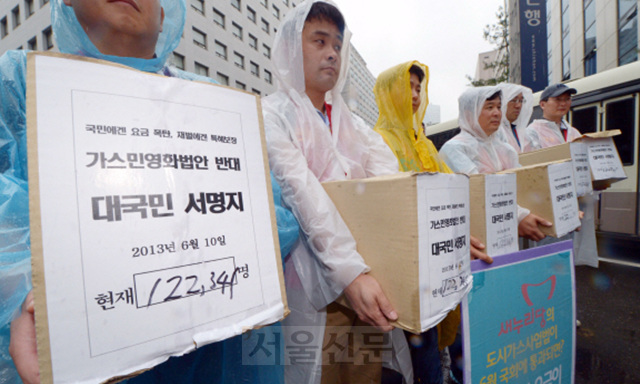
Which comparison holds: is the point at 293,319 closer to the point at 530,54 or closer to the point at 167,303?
the point at 167,303

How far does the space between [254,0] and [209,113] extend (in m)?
34.4

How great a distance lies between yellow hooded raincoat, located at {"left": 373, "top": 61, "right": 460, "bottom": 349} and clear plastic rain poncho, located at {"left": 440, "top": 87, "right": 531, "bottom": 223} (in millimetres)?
164

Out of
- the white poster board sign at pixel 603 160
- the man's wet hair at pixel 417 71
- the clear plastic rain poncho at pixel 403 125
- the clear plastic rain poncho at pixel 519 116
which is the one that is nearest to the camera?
the clear plastic rain poncho at pixel 403 125

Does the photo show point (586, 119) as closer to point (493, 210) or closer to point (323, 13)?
point (493, 210)

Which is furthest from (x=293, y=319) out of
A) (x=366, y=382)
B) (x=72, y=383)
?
(x=72, y=383)

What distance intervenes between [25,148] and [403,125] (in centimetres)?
203

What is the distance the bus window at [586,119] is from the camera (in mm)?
4918

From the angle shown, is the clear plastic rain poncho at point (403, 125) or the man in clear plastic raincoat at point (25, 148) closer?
the man in clear plastic raincoat at point (25, 148)

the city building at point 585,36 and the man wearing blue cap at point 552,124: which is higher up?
the city building at point 585,36

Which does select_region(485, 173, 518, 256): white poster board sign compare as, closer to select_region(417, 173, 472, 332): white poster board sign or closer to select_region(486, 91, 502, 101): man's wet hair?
select_region(417, 173, 472, 332): white poster board sign

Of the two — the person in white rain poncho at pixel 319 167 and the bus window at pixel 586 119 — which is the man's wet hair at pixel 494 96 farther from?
the bus window at pixel 586 119

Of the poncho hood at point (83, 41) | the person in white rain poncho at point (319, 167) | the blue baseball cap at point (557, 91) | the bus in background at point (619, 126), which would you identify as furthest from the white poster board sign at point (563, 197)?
the bus in background at point (619, 126)

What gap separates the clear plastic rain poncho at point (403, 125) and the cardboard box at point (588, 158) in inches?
38.3

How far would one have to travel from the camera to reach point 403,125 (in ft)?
7.36
